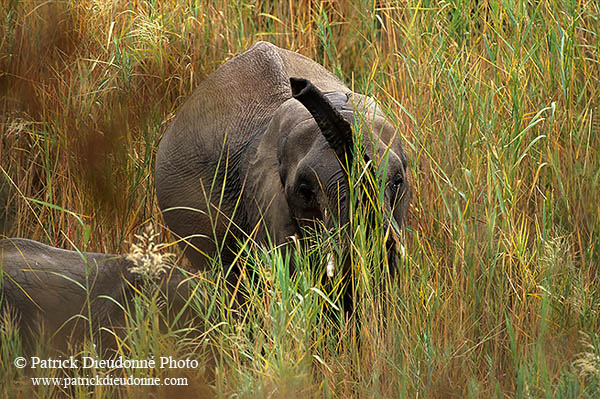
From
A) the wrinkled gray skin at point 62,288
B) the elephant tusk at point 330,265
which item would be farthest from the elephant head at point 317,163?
the wrinkled gray skin at point 62,288

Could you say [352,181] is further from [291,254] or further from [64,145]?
[64,145]

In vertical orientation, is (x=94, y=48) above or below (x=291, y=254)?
above

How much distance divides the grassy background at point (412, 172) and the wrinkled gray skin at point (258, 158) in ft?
A: 0.59

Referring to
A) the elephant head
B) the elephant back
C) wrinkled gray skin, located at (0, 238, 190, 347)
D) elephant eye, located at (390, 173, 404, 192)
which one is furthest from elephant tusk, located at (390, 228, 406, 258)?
the elephant back

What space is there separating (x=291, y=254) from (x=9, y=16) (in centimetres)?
172

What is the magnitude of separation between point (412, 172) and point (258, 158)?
734 mm

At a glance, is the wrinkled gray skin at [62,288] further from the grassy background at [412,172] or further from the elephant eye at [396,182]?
the elephant eye at [396,182]

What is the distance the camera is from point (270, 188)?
11.6 feet

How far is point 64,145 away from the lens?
14.2ft

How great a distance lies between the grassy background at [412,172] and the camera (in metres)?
2.93

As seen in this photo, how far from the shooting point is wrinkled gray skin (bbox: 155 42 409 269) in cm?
332

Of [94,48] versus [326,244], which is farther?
[94,48]

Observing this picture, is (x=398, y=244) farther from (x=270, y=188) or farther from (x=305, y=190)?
(x=270, y=188)

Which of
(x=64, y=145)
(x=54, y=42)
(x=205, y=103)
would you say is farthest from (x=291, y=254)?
(x=54, y=42)
